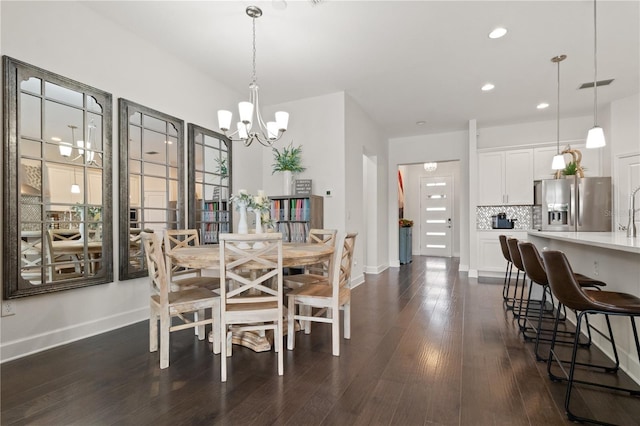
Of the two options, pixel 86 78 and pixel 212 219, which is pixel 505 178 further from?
pixel 86 78

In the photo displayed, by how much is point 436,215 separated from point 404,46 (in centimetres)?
651

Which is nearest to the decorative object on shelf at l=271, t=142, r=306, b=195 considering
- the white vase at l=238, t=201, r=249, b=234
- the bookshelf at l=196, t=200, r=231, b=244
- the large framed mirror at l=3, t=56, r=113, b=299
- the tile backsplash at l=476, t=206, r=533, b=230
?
the bookshelf at l=196, t=200, r=231, b=244

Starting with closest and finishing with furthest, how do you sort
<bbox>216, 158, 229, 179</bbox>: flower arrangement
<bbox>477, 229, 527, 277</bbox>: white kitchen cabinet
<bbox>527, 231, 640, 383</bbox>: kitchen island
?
1. <bbox>527, 231, 640, 383</bbox>: kitchen island
2. <bbox>216, 158, 229, 179</bbox>: flower arrangement
3. <bbox>477, 229, 527, 277</bbox>: white kitchen cabinet

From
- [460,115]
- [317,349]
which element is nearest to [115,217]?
[317,349]

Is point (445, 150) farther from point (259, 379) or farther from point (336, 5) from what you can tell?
point (259, 379)

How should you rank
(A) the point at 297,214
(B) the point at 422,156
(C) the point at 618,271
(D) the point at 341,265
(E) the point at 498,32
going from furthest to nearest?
(B) the point at 422,156
(A) the point at 297,214
(E) the point at 498,32
(D) the point at 341,265
(C) the point at 618,271

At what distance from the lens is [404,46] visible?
3.48 meters

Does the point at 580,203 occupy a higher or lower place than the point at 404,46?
lower

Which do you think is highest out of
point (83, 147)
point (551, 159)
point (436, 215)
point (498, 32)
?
point (498, 32)

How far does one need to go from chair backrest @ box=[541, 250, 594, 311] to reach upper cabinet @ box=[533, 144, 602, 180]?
492cm

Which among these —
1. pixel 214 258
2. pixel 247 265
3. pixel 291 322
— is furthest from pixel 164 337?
pixel 291 322

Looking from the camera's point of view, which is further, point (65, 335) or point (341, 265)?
point (65, 335)

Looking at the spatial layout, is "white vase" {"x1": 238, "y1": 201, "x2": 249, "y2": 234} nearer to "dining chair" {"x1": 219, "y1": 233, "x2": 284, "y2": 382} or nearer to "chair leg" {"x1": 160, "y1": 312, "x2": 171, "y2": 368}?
"dining chair" {"x1": 219, "y1": 233, "x2": 284, "y2": 382}

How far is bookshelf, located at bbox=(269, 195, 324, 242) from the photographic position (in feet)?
14.9
